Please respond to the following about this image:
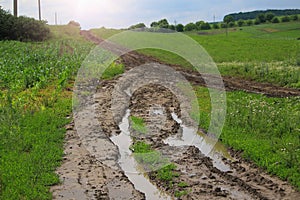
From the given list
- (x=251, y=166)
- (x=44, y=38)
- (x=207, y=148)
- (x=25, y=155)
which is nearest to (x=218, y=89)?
(x=207, y=148)

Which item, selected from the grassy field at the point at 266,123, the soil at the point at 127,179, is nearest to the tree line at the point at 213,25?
the grassy field at the point at 266,123

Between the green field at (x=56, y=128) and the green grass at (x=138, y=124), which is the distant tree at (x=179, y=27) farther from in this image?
the green grass at (x=138, y=124)

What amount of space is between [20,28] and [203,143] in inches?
1588

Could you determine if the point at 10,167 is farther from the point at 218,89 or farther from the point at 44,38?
the point at 44,38

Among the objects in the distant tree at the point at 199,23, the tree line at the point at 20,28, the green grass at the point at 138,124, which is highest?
the distant tree at the point at 199,23

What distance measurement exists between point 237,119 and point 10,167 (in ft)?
20.1

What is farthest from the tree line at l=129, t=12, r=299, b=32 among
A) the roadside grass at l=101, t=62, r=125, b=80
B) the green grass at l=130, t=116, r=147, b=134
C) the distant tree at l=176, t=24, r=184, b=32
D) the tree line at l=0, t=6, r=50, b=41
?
the green grass at l=130, t=116, r=147, b=134

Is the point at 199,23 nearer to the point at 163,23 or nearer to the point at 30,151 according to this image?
the point at 163,23

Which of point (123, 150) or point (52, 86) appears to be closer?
point (123, 150)

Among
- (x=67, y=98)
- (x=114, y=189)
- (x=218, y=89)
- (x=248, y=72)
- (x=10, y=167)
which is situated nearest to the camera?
(x=114, y=189)

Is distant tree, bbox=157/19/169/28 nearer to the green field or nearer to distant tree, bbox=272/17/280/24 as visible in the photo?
distant tree, bbox=272/17/280/24

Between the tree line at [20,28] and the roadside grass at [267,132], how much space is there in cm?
3690

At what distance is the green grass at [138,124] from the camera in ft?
37.2

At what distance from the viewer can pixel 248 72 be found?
19.7 meters
